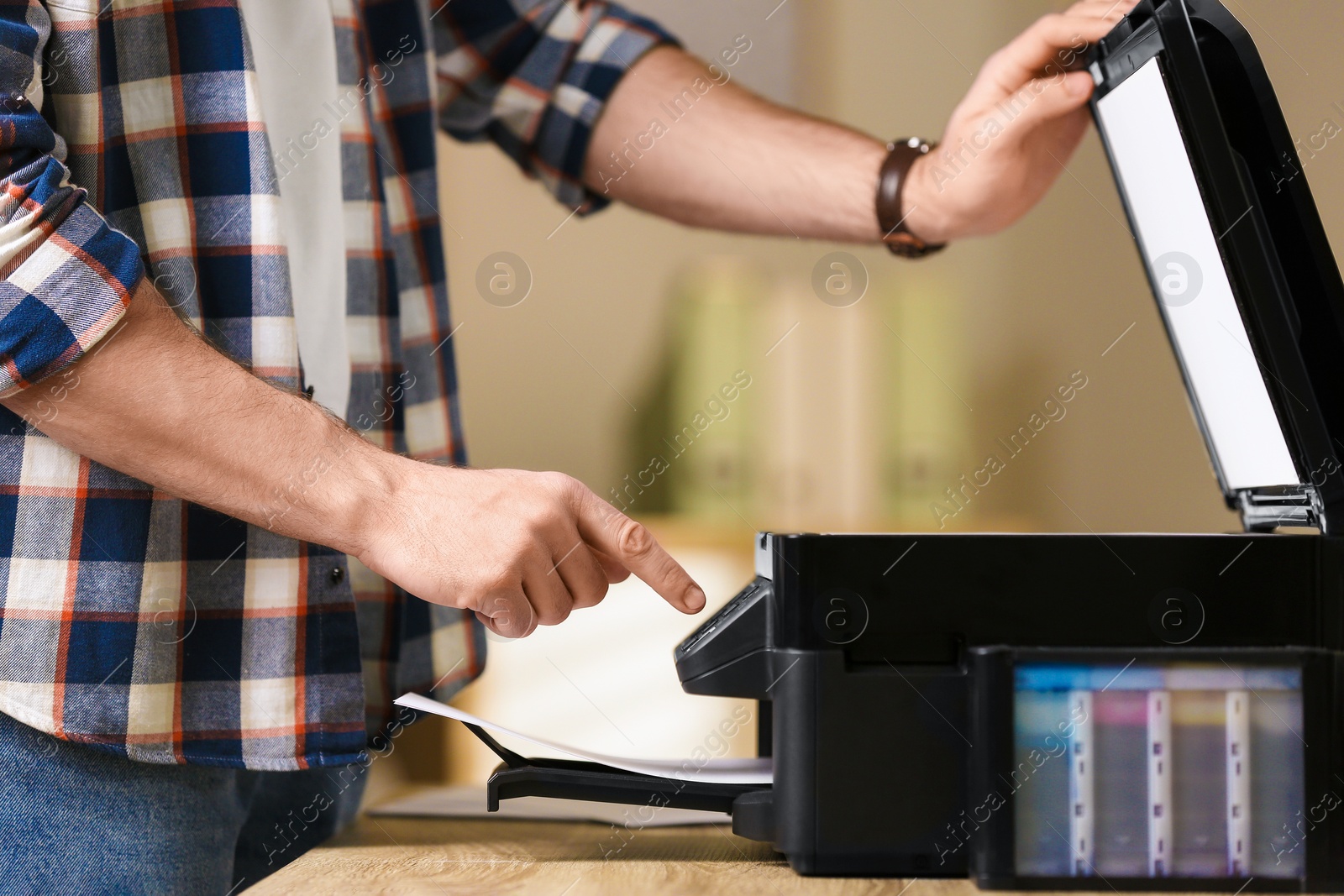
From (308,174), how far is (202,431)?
31cm

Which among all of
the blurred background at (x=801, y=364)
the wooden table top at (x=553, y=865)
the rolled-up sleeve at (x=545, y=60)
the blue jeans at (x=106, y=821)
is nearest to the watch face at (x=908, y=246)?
the rolled-up sleeve at (x=545, y=60)

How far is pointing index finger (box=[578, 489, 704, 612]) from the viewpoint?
62cm

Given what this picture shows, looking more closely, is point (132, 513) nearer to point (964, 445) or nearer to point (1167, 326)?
point (1167, 326)

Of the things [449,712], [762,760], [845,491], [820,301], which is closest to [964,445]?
[845,491]

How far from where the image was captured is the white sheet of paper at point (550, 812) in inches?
30.1

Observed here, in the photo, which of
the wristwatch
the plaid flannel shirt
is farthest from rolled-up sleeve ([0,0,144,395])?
the wristwatch

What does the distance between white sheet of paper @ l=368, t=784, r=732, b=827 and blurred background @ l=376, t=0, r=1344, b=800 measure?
107 cm

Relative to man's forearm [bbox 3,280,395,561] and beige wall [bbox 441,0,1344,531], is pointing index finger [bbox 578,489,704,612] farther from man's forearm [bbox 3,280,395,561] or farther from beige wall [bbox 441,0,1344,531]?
beige wall [bbox 441,0,1344,531]

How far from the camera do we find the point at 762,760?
674 millimetres

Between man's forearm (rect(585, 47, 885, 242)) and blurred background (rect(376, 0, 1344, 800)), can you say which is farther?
blurred background (rect(376, 0, 1344, 800))

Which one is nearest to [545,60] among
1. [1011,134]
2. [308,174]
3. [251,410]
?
[308,174]

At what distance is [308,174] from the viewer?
0.83 metres

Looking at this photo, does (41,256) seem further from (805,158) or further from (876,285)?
(876,285)

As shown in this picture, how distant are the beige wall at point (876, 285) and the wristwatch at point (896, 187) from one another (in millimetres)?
1205
